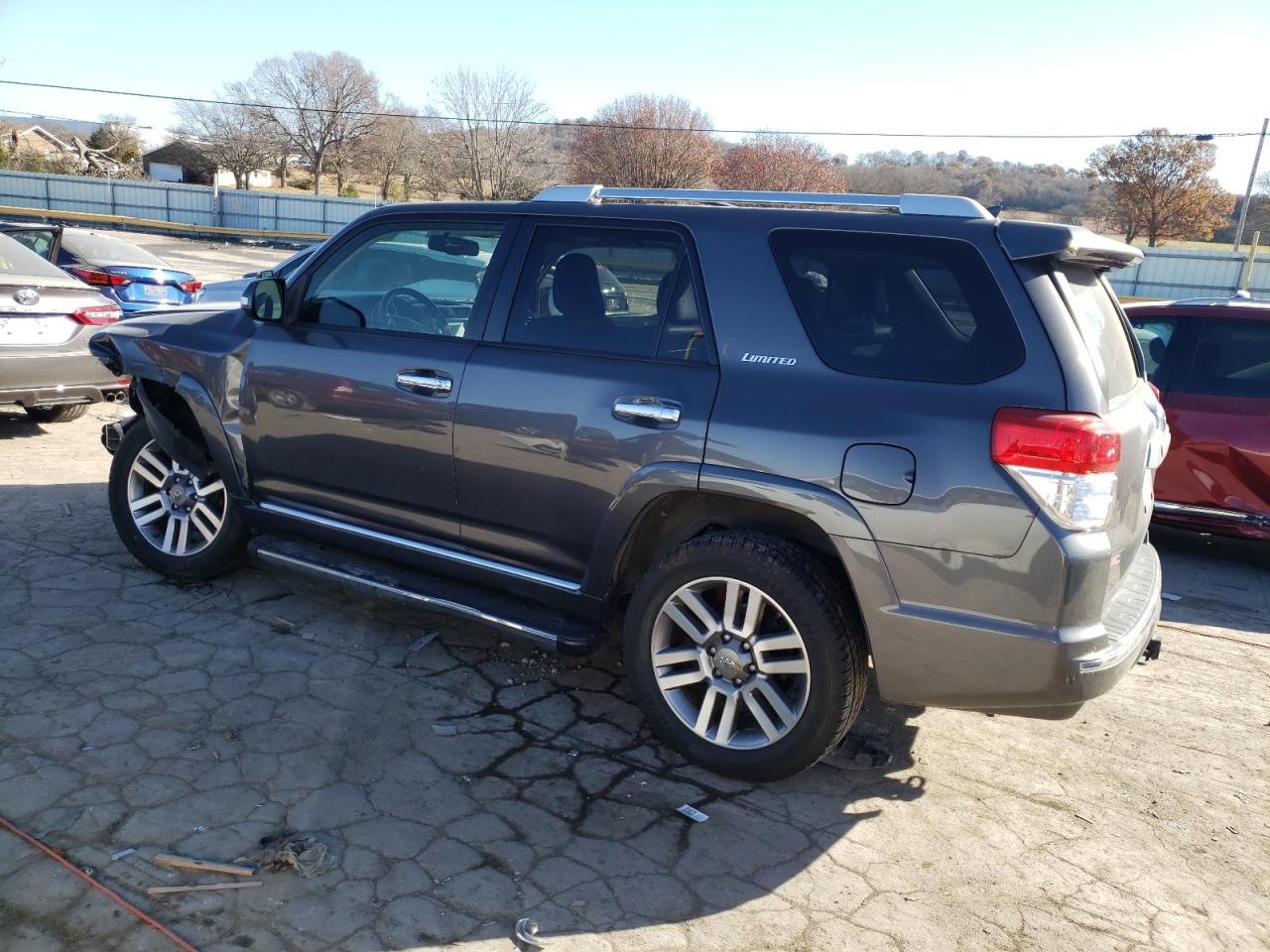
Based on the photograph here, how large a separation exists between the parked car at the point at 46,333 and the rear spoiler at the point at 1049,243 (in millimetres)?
6816

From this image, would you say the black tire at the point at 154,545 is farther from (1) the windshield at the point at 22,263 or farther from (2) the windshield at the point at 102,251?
(2) the windshield at the point at 102,251

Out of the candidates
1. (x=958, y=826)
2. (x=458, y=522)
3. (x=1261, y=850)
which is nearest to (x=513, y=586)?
(x=458, y=522)

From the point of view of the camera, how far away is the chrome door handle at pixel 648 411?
3566mm

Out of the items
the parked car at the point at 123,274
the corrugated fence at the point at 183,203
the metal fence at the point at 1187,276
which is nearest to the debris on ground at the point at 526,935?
the parked car at the point at 123,274

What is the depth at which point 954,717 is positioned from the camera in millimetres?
4281

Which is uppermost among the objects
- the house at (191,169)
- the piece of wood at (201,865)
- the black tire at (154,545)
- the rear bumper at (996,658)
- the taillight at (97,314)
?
the house at (191,169)

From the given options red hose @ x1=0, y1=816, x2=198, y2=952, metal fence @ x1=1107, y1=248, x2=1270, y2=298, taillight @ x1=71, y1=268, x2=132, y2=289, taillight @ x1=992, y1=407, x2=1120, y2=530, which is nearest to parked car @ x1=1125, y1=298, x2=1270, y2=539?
taillight @ x1=992, y1=407, x2=1120, y2=530

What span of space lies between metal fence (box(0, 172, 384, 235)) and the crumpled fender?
3703cm

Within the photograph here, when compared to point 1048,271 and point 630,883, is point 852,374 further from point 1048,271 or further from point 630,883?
point 630,883

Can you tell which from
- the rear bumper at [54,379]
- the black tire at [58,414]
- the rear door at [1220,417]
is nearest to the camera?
the rear door at [1220,417]

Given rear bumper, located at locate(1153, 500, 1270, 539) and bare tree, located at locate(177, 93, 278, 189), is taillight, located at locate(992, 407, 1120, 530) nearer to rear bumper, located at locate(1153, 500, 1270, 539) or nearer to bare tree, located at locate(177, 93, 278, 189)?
rear bumper, located at locate(1153, 500, 1270, 539)

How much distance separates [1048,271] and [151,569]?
4.43 m

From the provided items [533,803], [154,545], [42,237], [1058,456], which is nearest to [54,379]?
[154,545]

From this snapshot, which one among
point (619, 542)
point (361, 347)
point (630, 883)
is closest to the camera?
point (630, 883)
